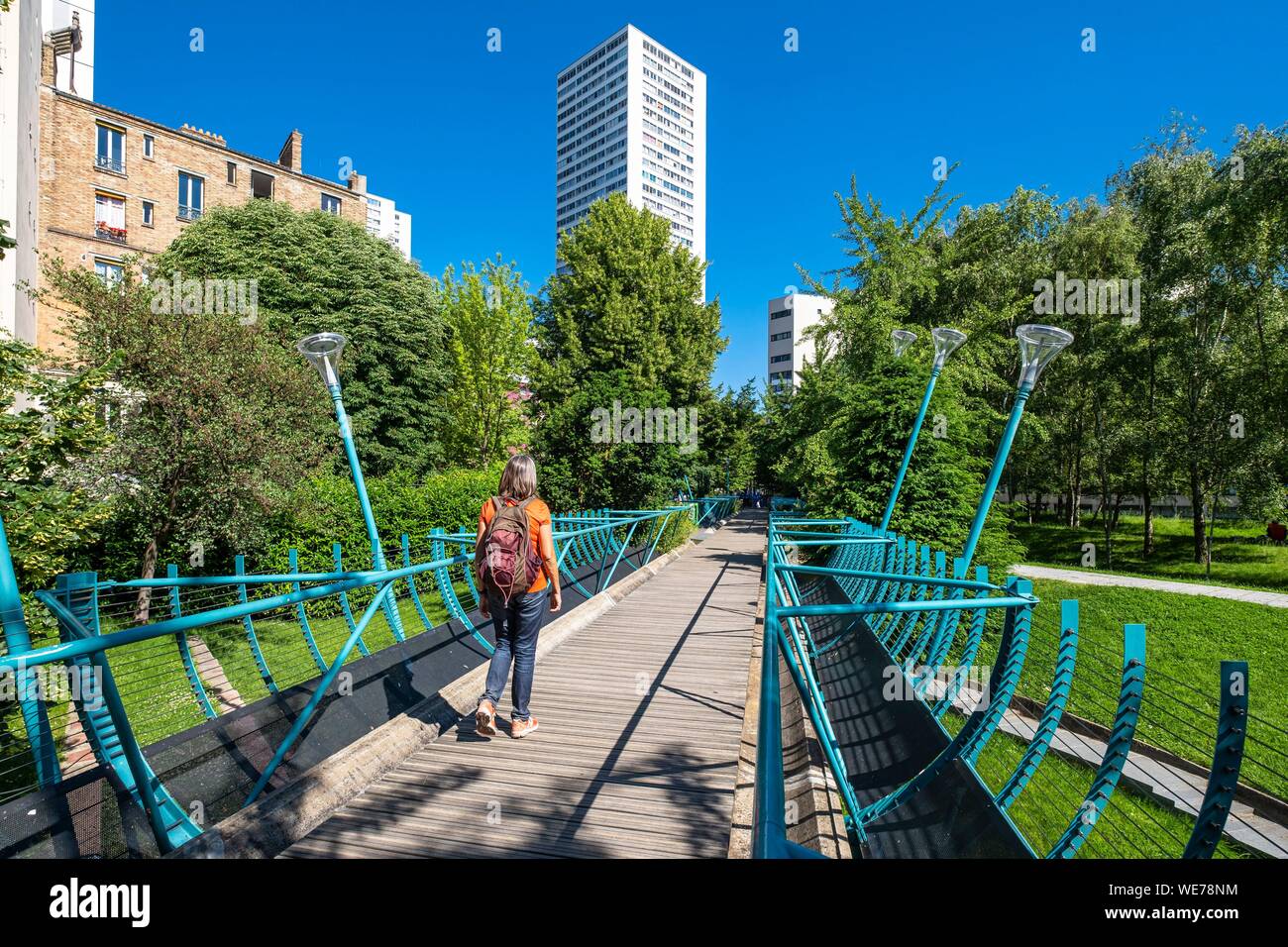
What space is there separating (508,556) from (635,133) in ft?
398

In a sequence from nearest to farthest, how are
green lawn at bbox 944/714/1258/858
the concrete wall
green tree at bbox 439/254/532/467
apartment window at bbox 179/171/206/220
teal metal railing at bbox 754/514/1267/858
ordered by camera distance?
teal metal railing at bbox 754/514/1267/858 → green lawn at bbox 944/714/1258/858 → the concrete wall → green tree at bbox 439/254/532/467 → apartment window at bbox 179/171/206/220

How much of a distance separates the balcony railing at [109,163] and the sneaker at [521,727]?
3772 centimetres

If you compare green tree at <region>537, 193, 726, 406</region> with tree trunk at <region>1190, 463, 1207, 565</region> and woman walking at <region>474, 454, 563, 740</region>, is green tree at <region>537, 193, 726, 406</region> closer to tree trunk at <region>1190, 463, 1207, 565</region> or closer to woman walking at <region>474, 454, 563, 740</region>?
tree trunk at <region>1190, 463, 1207, 565</region>

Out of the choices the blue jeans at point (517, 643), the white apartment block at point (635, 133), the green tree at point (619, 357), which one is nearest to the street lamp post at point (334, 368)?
the blue jeans at point (517, 643)

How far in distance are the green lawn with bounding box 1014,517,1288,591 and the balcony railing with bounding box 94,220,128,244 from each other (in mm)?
40332

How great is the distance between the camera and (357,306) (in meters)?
24.2

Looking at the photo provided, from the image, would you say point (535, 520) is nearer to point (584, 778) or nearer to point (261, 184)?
point (584, 778)

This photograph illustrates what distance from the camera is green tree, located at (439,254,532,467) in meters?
27.3

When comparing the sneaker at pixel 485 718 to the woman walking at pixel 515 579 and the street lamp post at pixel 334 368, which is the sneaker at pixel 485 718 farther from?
the street lamp post at pixel 334 368

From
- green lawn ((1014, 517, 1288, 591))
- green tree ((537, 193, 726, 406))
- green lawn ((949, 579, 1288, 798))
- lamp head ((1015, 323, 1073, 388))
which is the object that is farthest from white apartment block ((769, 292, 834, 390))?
lamp head ((1015, 323, 1073, 388))

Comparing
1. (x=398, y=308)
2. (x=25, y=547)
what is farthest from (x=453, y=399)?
(x=25, y=547)

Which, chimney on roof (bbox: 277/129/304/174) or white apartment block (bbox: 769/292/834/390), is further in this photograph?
white apartment block (bbox: 769/292/834/390)
